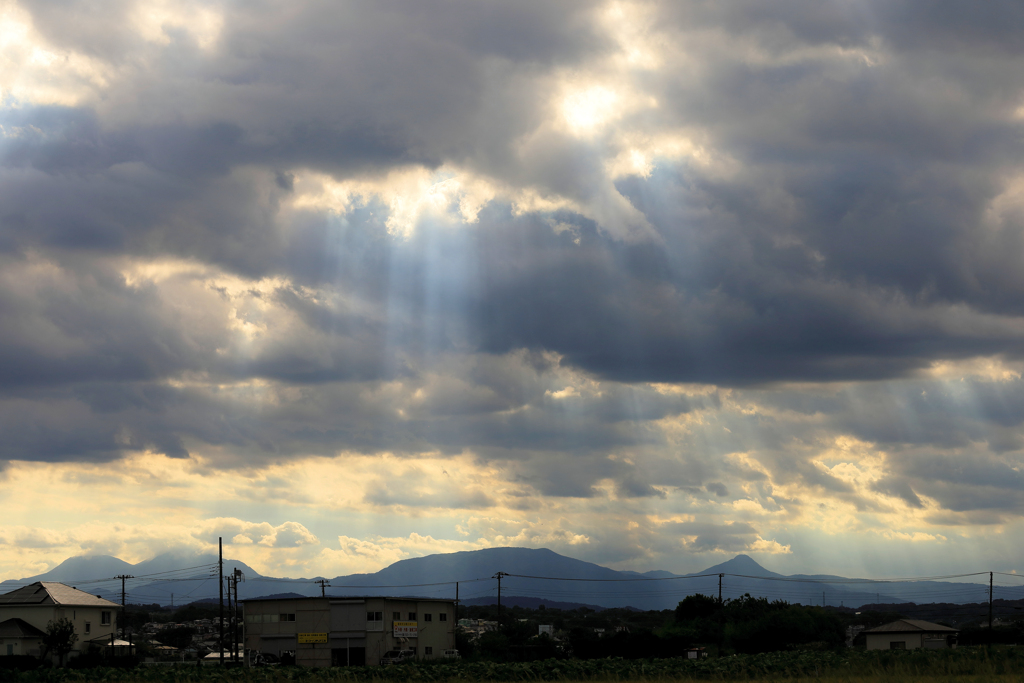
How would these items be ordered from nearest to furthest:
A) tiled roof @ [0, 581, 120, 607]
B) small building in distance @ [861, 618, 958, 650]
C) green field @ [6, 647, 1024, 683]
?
1. green field @ [6, 647, 1024, 683]
2. small building in distance @ [861, 618, 958, 650]
3. tiled roof @ [0, 581, 120, 607]

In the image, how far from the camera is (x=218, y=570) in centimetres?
11956

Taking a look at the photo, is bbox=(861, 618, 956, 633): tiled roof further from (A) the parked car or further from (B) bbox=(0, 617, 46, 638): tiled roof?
(B) bbox=(0, 617, 46, 638): tiled roof

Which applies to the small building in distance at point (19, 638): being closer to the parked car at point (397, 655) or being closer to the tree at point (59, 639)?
the tree at point (59, 639)

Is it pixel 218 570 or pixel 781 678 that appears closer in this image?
pixel 781 678

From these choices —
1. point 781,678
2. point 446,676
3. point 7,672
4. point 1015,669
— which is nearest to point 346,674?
point 446,676

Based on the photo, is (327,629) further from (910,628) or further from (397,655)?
(910,628)

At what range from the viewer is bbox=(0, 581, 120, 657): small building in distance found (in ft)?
370

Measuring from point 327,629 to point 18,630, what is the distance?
122 feet

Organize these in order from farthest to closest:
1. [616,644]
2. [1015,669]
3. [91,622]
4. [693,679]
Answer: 1. [91,622]
2. [616,644]
3. [693,679]
4. [1015,669]

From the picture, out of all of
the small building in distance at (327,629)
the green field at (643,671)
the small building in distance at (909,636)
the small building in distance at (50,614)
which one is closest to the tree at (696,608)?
the small building in distance at (909,636)

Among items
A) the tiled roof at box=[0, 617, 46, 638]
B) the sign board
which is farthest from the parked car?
the tiled roof at box=[0, 617, 46, 638]

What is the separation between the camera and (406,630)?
112438 millimetres

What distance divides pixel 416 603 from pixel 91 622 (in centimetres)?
4376

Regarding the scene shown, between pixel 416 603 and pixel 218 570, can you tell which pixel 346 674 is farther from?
pixel 218 570
